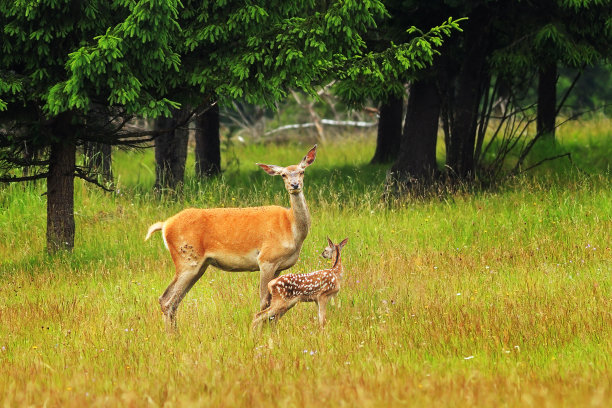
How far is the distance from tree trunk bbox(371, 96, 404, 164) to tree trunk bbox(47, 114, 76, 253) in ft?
32.2

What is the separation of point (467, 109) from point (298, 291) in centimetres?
919

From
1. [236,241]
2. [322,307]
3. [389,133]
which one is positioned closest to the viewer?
[322,307]

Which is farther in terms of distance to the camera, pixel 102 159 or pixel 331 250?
pixel 102 159

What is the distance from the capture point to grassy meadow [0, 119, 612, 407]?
597 cm

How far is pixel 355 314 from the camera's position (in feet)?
28.1

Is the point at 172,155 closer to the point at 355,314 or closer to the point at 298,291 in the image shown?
the point at 355,314

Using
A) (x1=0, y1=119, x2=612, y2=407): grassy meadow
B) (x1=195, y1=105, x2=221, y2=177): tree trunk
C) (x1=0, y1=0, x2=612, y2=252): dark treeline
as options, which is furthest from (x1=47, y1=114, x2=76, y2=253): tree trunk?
(x1=195, y1=105, x2=221, y2=177): tree trunk

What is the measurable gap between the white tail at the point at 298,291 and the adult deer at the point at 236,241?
0.51 m

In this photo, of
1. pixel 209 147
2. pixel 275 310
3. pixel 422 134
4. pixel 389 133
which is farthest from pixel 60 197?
pixel 389 133

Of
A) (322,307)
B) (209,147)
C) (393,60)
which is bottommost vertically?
(322,307)

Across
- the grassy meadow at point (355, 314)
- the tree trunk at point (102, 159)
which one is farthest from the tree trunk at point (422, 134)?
the tree trunk at point (102, 159)

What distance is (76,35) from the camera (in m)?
10.9

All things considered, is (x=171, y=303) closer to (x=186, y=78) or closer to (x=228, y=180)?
(x=186, y=78)

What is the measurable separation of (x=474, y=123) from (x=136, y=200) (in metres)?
6.17
